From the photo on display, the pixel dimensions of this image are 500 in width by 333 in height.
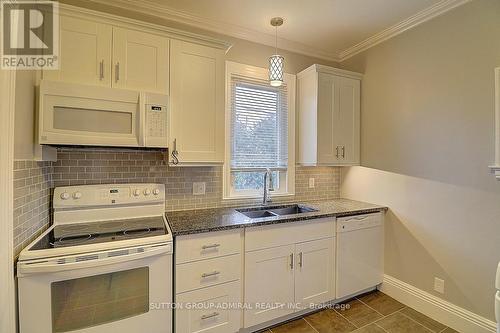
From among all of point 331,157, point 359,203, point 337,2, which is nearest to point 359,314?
point 359,203

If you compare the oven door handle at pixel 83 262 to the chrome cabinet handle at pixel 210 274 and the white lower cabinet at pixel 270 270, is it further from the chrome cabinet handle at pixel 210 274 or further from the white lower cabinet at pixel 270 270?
the chrome cabinet handle at pixel 210 274

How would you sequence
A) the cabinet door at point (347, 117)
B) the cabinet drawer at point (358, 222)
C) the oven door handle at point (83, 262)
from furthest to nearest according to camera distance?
the cabinet door at point (347, 117) → the cabinet drawer at point (358, 222) → the oven door handle at point (83, 262)

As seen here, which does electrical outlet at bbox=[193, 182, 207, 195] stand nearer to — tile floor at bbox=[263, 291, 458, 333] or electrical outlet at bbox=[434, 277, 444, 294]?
tile floor at bbox=[263, 291, 458, 333]

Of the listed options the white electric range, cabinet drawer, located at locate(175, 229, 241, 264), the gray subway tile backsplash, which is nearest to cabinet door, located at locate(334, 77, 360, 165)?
the gray subway tile backsplash

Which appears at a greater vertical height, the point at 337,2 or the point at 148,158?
the point at 337,2

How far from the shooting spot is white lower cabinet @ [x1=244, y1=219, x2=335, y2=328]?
6.18ft

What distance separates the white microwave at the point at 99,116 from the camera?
4.96ft

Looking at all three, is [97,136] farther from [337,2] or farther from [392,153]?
[392,153]

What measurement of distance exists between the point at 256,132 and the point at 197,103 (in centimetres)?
84

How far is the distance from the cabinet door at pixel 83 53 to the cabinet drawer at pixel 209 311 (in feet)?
5.30

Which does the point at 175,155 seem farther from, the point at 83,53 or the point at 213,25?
the point at 213,25

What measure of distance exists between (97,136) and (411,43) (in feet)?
9.35

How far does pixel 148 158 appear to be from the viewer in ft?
6.94

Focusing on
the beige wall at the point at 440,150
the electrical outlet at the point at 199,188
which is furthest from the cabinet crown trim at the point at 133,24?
the beige wall at the point at 440,150
